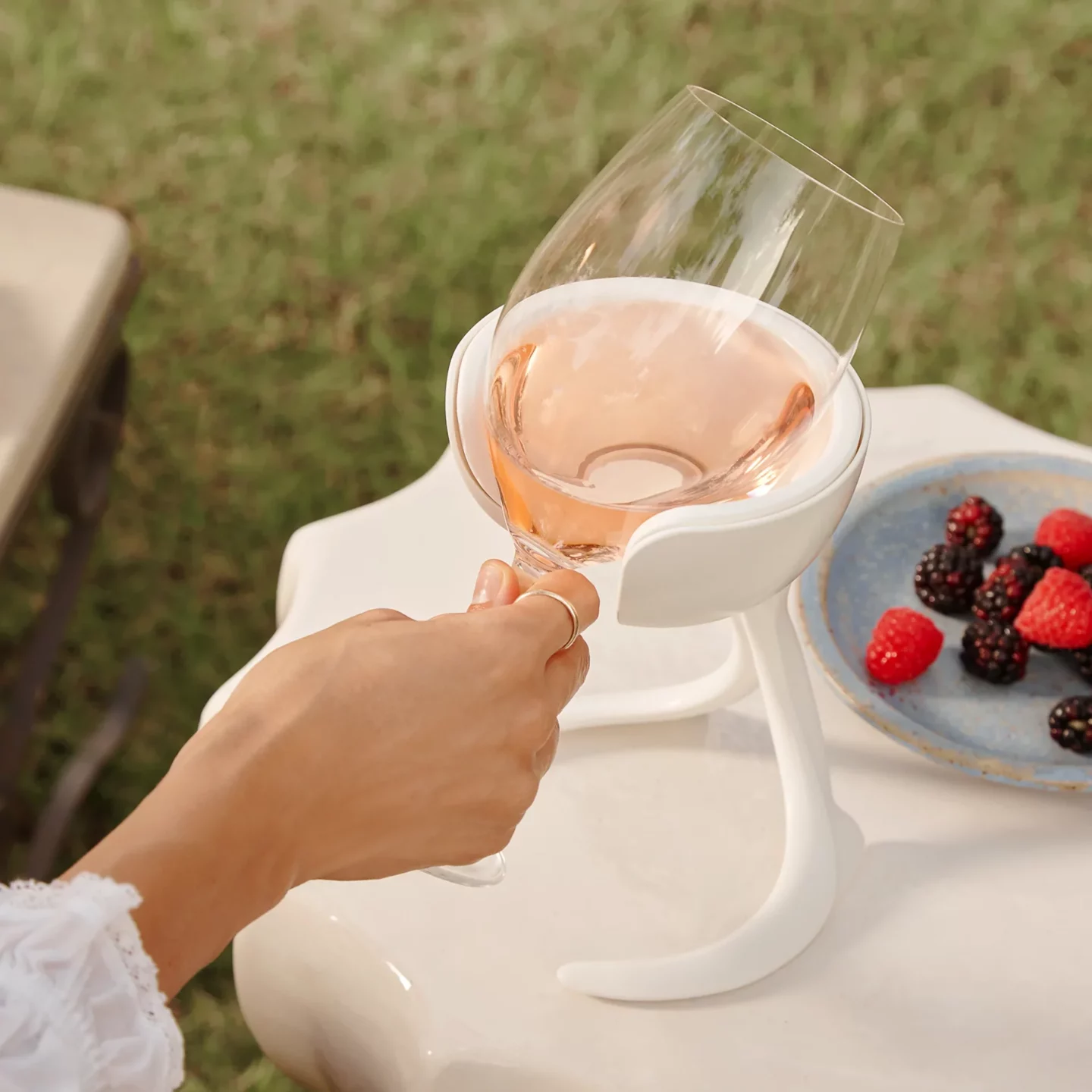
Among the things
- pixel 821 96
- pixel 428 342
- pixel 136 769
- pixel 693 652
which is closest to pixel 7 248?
pixel 136 769

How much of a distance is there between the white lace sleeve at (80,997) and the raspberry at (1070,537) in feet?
2.10

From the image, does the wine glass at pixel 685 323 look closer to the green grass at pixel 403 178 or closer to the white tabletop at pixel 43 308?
the white tabletop at pixel 43 308

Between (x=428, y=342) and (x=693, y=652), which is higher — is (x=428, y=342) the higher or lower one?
the lower one

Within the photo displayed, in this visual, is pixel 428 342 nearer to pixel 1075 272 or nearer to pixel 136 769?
pixel 136 769

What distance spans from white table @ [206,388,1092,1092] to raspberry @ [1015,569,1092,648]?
98 mm

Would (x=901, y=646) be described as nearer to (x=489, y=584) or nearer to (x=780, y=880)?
(x=780, y=880)

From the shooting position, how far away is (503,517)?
24.2 inches

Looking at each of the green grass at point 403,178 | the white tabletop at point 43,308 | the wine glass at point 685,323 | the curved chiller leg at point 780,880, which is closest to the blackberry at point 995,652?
the curved chiller leg at point 780,880

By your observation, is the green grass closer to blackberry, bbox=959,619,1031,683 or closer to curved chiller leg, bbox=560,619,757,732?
curved chiller leg, bbox=560,619,757,732

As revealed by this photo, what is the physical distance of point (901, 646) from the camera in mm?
771

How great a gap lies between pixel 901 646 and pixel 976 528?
0.13 meters

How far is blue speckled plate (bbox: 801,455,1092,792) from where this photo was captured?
0.73 meters

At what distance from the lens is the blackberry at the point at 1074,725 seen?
75cm

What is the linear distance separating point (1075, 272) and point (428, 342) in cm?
102
